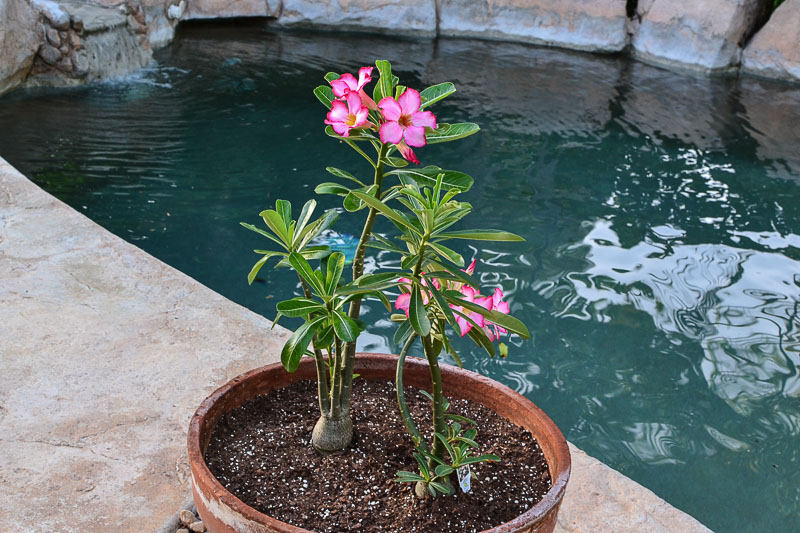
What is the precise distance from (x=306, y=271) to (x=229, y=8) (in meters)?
6.95

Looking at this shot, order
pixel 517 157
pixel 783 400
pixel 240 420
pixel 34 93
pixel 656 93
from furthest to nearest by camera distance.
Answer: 1. pixel 656 93
2. pixel 34 93
3. pixel 517 157
4. pixel 783 400
5. pixel 240 420

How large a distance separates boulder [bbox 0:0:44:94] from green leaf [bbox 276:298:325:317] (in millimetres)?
4603

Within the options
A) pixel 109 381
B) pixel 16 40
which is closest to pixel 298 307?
pixel 109 381

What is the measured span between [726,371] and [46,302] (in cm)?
224

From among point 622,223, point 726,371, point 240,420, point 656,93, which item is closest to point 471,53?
point 656,93

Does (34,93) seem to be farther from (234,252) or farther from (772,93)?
(772,93)

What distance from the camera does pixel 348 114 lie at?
3.67ft

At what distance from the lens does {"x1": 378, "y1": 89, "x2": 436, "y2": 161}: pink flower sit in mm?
1090

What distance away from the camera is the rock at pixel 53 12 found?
5152 mm

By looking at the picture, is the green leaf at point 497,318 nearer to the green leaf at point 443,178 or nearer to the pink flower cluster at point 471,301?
the pink flower cluster at point 471,301

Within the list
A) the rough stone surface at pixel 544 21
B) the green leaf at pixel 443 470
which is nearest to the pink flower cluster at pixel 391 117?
the green leaf at pixel 443 470

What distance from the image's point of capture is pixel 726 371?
2.68 m

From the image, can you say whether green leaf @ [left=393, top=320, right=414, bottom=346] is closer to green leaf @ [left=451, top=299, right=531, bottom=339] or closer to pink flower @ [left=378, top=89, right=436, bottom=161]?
green leaf @ [left=451, top=299, right=531, bottom=339]

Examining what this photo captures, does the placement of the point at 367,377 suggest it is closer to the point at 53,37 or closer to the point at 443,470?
the point at 443,470
